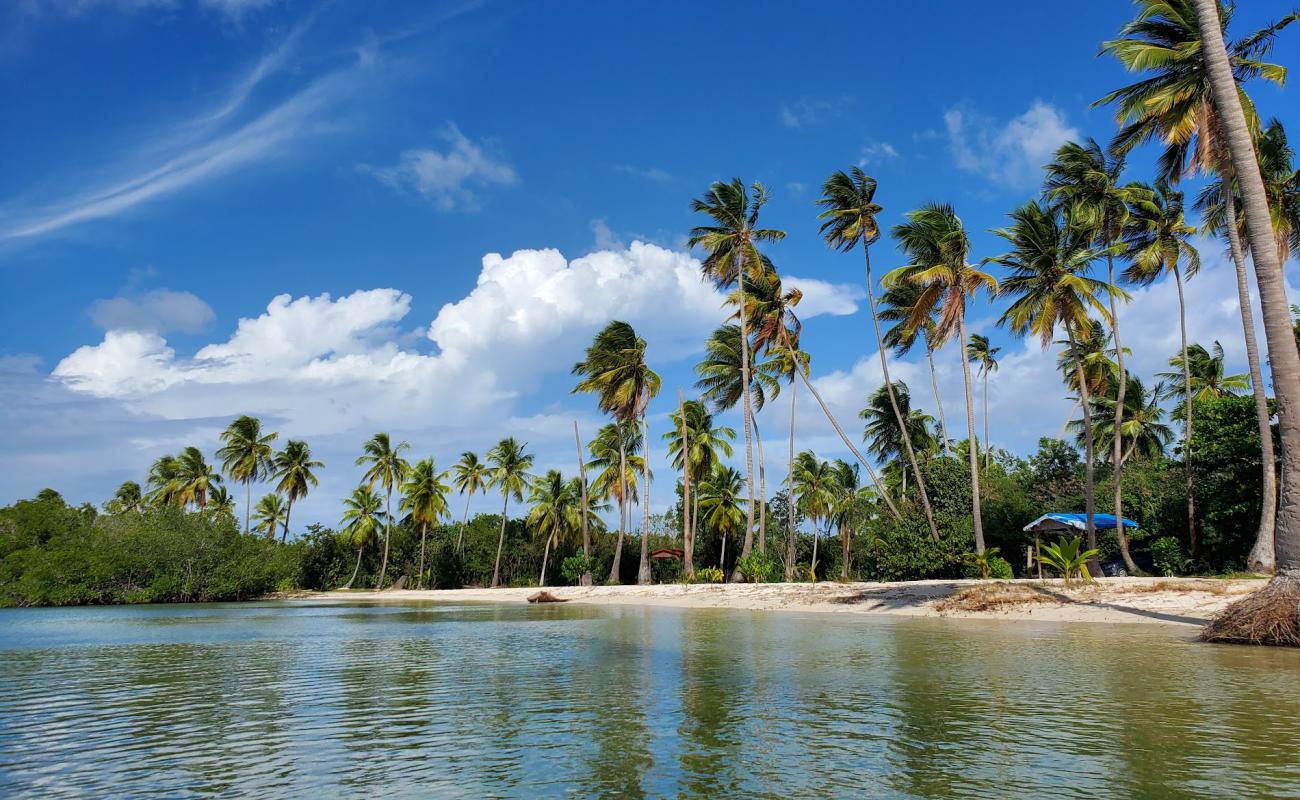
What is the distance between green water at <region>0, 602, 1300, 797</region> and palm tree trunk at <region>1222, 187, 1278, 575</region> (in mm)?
7267

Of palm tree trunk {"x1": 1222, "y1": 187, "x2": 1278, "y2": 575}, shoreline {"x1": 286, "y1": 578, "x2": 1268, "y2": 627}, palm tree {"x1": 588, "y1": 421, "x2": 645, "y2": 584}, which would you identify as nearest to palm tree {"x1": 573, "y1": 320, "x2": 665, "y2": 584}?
palm tree {"x1": 588, "y1": 421, "x2": 645, "y2": 584}

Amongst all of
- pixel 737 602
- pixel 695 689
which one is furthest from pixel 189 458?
pixel 695 689

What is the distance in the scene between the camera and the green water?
5844mm

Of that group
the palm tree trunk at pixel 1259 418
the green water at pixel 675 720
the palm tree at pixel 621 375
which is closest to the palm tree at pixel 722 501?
the palm tree at pixel 621 375

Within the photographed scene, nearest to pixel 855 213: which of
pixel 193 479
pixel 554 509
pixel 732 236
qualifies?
pixel 732 236

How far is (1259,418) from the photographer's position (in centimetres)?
2042

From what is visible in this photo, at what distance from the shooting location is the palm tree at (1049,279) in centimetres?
2895

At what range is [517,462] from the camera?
→ 201ft

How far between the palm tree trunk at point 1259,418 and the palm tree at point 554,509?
136 feet

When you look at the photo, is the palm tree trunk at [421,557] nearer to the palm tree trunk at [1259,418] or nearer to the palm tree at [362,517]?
the palm tree at [362,517]

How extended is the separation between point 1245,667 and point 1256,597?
373 cm

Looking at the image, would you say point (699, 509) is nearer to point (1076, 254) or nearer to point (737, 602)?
point (737, 602)

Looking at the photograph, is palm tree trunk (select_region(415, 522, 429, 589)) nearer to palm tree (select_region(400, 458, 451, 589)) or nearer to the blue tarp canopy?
palm tree (select_region(400, 458, 451, 589))

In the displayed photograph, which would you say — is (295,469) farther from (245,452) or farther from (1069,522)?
(1069,522)
